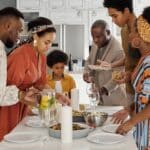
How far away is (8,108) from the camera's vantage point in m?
2.32

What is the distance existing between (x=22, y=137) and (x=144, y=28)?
34.2 inches

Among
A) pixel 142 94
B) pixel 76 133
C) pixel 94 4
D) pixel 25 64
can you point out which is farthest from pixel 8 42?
pixel 94 4

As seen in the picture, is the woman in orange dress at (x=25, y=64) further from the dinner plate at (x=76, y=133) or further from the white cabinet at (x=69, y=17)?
the white cabinet at (x=69, y=17)

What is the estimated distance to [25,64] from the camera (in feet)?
7.62

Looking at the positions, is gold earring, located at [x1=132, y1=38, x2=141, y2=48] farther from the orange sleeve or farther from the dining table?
the orange sleeve

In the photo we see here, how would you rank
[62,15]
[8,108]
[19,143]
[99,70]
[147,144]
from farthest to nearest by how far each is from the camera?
[62,15], [99,70], [8,108], [147,144], [19,143]

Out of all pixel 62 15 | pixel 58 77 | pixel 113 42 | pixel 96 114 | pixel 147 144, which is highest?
pixel 62 15

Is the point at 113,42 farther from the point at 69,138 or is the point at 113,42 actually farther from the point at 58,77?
the point at 69,138

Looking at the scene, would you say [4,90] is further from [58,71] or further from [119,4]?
[58,71]

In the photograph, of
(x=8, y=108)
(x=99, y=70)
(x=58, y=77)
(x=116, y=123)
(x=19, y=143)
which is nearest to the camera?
(x=19, y=143)

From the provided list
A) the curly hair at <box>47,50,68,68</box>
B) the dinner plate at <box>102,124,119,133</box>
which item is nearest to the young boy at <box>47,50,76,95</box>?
the curly hair at <box>47,50,68,68</box>

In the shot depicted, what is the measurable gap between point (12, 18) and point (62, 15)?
3.53 m

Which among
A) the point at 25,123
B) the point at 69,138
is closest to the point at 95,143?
the point at 69,138

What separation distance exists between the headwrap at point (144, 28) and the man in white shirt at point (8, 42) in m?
0.79
